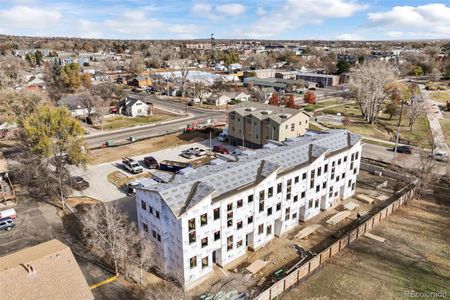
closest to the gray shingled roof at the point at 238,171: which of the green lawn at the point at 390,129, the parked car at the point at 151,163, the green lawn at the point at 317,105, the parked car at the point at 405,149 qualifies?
the parked car at the point at 151,163

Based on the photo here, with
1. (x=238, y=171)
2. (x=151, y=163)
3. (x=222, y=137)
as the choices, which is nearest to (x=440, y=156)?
(x=222, y=137)

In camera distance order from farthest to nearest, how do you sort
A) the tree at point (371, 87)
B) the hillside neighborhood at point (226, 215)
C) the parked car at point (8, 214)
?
the tree at point (371, 87) → the parked car at point (8, 214) → the hillside neighborhood at point (226, 215)

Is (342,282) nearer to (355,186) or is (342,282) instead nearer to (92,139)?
(355,186)

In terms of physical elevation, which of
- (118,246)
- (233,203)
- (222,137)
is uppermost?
(233,203)

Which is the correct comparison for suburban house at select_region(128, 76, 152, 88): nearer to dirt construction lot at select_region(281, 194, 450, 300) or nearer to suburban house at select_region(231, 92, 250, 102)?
suburban house at select_region(231, 92, 250, 102)

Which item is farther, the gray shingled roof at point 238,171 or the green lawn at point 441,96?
the green lawn at point 441,96

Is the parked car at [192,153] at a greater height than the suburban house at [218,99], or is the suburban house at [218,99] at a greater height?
the suburban house at [218,99]

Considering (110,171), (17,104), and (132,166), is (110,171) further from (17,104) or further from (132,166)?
(17,104)

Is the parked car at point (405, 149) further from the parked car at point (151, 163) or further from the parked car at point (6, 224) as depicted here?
the parked car at point (6, 224)
